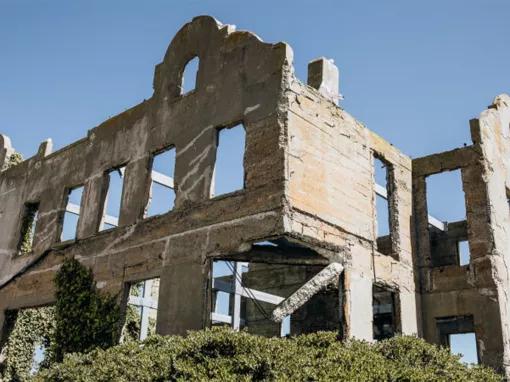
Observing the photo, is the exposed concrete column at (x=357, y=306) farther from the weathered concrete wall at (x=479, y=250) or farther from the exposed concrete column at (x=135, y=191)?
the exposed concrete column at (x=135, y=191)

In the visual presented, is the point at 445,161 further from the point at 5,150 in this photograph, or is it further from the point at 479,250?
the point at 5,150

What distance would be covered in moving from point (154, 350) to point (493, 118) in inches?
481

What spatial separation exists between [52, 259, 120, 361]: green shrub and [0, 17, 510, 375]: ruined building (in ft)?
1.17

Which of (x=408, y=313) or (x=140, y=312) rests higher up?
(x=140, y=312)

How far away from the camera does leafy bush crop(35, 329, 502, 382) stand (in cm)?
862

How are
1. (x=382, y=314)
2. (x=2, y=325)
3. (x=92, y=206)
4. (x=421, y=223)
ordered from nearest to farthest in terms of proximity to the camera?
(x=92, y=206) < (x=421, y=223) < (x=2, y=325) < (x=382, y=314)

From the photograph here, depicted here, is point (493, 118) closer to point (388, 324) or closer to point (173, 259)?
point (388, 324)

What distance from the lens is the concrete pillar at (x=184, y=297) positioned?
487 inches

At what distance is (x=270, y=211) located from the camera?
39.5 feet

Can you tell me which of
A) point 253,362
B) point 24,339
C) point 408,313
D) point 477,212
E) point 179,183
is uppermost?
point 477,212

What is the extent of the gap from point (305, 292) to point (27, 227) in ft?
34.2

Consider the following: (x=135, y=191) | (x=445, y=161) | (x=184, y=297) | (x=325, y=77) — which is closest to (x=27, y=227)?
(x=135, y=191)

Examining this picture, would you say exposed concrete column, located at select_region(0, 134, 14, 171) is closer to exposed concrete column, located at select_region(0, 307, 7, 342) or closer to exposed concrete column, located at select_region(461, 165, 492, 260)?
exposed concrete column, located at select_region(0, 307, 7, 342)

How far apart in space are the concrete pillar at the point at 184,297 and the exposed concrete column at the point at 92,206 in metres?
3.51
